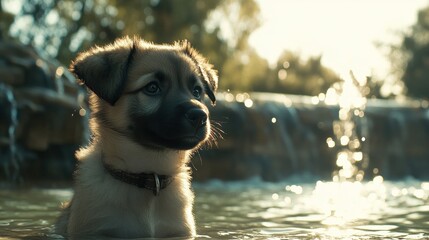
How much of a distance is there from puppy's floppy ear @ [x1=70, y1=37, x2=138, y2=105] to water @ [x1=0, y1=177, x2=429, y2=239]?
135cm

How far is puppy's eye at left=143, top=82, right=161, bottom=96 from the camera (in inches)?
249

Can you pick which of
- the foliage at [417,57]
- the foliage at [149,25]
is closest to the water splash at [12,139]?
the foliage at [149,25]

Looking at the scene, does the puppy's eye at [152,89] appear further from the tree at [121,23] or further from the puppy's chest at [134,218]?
the tree at [121,23]

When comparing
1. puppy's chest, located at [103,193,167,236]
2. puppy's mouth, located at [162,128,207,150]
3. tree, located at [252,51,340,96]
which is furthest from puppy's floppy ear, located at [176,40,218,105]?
tree, located at [252,51,340,96]

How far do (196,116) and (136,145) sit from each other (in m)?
0.64

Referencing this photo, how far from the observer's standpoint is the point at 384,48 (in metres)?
81.9

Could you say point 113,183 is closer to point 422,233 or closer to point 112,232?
point 112,232

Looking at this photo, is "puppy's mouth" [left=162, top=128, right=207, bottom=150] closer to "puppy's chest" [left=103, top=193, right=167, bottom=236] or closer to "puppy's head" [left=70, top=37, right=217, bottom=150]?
"puppy's head" [left=70, top=37, right=217, bottom=150]

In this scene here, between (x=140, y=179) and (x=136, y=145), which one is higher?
(x=136, y=145)

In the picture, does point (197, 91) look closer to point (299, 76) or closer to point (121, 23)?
point (121, 23)

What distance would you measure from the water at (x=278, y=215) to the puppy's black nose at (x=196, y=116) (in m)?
1.21

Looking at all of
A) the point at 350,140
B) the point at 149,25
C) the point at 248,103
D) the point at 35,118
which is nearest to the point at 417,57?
the point at 149,25

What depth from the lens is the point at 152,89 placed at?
634cm

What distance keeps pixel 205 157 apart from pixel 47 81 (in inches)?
214
